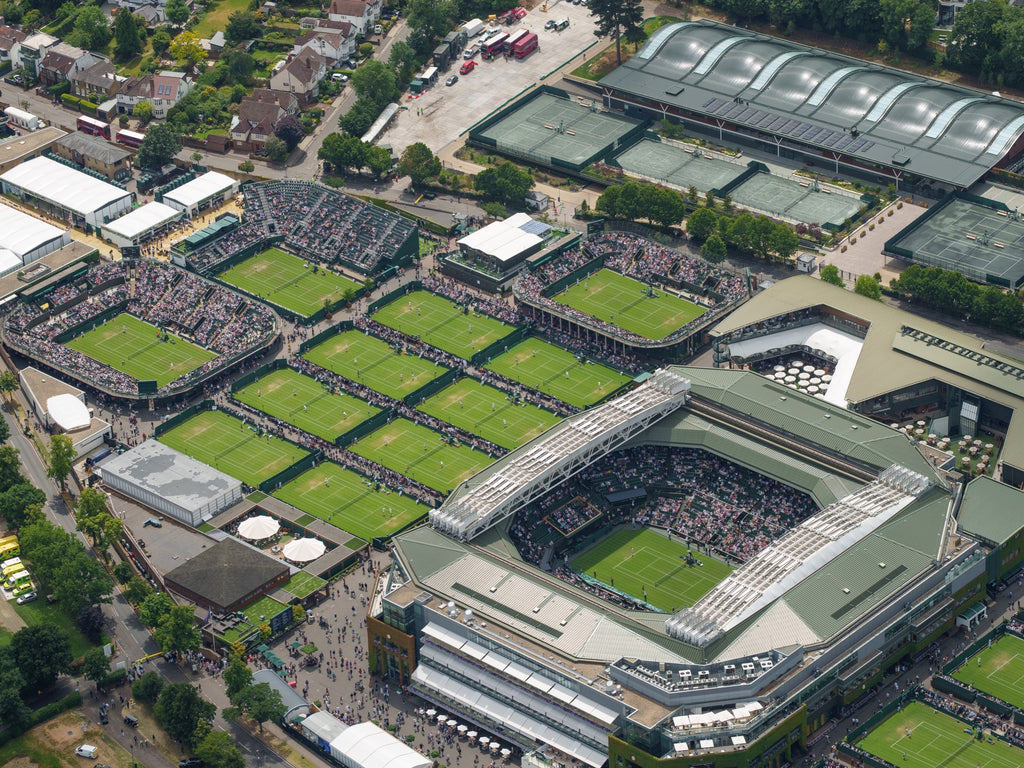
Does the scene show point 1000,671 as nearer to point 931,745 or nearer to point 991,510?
point 931,745

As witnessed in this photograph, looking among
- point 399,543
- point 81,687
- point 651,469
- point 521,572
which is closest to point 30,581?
point 81,687

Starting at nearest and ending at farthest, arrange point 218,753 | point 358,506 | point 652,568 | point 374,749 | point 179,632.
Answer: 1. point 218,753
2. point 374,749
3. point 179,632
4. point 652,568
5. point 358,506

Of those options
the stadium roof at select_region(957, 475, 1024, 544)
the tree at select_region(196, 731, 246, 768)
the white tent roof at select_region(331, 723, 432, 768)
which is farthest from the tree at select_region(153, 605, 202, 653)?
the stadium roof at select_region(957, 475, 1024, 544)

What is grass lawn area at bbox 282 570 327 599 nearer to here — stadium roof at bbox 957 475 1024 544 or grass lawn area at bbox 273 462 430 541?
grass lawn area at bbox 273 462 430 541

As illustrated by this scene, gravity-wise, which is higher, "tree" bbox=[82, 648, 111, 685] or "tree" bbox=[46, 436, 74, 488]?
"tree" bbox=[46, 436, 74, 488]

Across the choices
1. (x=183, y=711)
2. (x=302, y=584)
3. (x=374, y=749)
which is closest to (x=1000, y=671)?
(x=374, y=749)

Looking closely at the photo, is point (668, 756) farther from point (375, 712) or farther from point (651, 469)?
point (651, 469)
